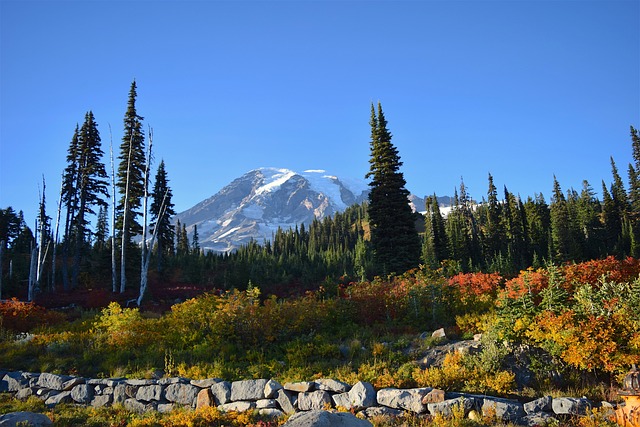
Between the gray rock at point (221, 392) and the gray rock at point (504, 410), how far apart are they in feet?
16.4

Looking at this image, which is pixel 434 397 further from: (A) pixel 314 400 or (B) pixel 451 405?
(A) pixel 314 400

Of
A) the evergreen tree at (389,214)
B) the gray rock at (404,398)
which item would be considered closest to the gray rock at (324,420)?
the gray rock at (404,398)

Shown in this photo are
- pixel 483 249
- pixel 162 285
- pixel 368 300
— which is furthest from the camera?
pixel 483 249

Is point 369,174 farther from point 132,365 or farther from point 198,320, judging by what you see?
point 132,365

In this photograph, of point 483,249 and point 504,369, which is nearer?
point 504,369

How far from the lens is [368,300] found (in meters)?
13.7

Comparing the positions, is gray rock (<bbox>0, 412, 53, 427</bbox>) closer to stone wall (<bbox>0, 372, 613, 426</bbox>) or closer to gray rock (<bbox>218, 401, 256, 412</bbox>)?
stone wall (<bbox>0, 372, 613, 426</bbox>)

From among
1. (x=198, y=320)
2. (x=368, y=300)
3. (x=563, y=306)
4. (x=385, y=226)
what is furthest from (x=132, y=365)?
(x=385, y=226)

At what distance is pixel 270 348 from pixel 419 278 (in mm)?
5917

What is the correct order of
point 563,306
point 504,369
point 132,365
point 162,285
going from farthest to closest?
point 162,285 → point 132,365 → point 563,306 → point 504,369

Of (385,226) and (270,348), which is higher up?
(385,226)

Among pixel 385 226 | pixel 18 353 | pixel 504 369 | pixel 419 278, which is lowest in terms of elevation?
pixel 504 369

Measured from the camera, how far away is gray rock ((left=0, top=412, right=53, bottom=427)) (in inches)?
281

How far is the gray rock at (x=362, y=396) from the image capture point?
25.1 ft
